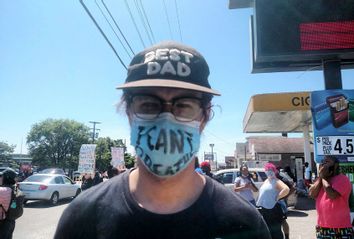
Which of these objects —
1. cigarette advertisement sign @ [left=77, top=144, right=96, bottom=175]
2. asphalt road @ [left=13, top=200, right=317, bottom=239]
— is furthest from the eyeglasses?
cigarette advertisement sign @ [left=77, top=144, right=96, bottom=175]

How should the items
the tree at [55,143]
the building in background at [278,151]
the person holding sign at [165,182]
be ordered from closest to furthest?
the person holding sign at [165,182], the building in background at [278,151], the tree at [55,143]

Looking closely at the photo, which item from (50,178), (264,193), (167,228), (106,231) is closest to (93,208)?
(106,231)

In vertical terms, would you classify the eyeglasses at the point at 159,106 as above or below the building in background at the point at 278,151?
below

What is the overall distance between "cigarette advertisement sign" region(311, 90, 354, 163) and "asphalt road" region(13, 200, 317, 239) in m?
3.42

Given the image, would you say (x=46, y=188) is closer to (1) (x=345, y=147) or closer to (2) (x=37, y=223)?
(2) (x=37, y=223)

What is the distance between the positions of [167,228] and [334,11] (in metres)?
6.24

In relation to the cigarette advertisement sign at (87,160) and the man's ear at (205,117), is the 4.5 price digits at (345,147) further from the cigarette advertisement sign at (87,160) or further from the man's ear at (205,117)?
the cigarette advertisement sign at (87,160)

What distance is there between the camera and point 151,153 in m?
1.63

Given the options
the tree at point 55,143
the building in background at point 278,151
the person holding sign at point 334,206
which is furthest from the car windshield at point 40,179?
the tree at point 55,143

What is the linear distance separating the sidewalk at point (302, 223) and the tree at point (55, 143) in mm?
53935

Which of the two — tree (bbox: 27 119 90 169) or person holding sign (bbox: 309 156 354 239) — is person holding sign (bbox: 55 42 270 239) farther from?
tree (bbox: 27 119 90 169)

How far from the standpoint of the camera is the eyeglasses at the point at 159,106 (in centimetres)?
164

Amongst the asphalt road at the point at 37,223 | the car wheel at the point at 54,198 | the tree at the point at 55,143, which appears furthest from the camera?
the tree at the point at 55,143

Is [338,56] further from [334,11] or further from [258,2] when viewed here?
[258,2]
